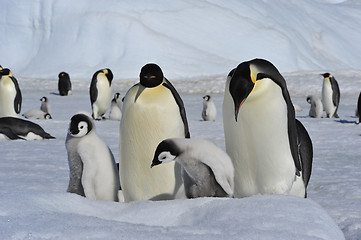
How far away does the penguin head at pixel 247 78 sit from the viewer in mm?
2787

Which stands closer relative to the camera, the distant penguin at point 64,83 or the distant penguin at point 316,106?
the distant penguin at point 316,106

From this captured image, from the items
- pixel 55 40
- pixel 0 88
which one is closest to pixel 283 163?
pixel 0 88

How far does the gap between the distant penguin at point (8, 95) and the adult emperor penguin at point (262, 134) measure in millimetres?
6543

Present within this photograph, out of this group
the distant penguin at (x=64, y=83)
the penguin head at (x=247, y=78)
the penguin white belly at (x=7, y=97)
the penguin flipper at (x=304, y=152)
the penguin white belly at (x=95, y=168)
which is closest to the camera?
the penguin head at (x=247, y=78)

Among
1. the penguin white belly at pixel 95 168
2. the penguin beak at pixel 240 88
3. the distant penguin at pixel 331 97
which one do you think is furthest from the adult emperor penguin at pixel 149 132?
the distant penguin at pixel 331 97

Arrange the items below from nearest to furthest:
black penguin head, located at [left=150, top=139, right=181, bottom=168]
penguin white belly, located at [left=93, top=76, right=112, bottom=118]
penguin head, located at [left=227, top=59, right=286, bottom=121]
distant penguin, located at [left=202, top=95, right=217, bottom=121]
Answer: black penguin head, located at [left=150, top=139, right=181, bottom=168] → penguin head, located at [left=227, top=59, right=286, bottom=121] → distant penguin, located at [left=202, top=95, right=217, bottom=121] → penguin white belly, located at [left=93, top=76, right=112, bottom=118]

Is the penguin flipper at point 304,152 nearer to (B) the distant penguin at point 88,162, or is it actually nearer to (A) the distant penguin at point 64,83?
(B) the distant penguin at point 88,162

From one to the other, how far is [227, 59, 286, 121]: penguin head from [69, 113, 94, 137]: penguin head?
77cm

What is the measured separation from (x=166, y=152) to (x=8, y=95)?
6786mm

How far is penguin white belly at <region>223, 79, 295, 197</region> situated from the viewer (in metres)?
2.96

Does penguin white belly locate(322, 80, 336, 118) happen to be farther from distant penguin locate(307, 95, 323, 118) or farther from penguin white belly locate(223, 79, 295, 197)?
penguin white belly locate(223, 79, 295, 197)

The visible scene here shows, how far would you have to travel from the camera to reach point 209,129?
8.71 m

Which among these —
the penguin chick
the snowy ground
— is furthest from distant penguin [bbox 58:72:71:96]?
the snowy ground

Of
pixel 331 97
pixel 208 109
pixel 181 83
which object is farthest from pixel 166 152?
pixel 181 83
